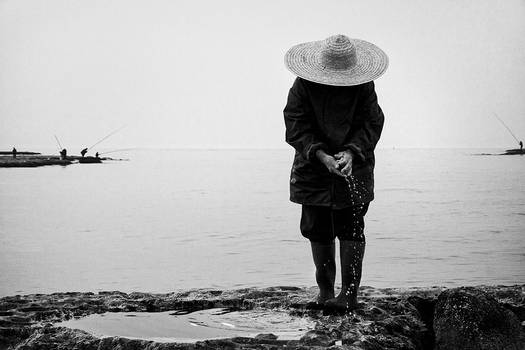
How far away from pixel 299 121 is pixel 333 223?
0.63 meters

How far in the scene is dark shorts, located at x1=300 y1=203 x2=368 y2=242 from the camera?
13.5ft

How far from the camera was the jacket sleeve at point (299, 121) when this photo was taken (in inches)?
161

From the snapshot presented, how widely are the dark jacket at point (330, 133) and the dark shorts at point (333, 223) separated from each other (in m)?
0.08

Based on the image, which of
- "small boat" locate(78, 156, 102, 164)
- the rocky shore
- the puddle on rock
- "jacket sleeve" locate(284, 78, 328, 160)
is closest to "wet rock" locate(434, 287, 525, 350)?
the rocky shore

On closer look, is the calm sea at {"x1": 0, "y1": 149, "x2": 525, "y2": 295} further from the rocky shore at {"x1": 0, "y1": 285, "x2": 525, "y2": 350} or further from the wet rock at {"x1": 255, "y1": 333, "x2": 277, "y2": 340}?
the wet rock at {"x1": 255, "y1": 333, "x2": 277, "y2": 340}

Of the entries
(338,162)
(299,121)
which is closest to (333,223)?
(338,162)

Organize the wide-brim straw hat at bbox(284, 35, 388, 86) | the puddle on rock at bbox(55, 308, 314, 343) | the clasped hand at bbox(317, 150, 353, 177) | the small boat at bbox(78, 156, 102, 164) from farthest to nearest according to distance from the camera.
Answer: the small boat at bbox(78, 156, 102, 164) → the wide-brim straw hat at bbox(284, 35, 388, 86) → the clasped hand at bbox(317, 150, 353, 177) → the puddle on rock at bbox(55, 308, 314, 343)

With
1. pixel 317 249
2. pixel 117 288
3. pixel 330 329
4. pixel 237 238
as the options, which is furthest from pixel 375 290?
pixel 237 238

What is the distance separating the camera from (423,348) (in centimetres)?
379

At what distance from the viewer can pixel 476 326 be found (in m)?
3.59

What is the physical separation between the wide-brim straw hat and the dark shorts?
73 centimetres

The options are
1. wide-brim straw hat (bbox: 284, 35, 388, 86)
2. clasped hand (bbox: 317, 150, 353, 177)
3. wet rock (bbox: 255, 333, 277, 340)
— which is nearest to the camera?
wet rock (bbox: 255, 333, 277, 340)

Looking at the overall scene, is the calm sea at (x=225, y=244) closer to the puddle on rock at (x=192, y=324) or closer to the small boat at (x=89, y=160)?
the puddle on rock at (x=192, y=324)

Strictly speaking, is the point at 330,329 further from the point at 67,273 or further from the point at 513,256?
the point at 513,256
